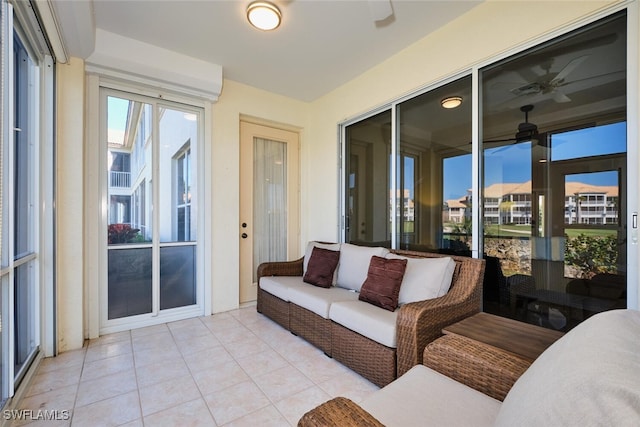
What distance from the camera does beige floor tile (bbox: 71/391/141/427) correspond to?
5.54ft

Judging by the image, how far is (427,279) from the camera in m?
2.25

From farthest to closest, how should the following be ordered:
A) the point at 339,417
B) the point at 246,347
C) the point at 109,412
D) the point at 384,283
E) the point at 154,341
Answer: the point at 154,341
the point at 246,347
the point at 384,283
the point at 109,412
the point at 339,417

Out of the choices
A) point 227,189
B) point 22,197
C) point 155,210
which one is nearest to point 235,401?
point 22,197

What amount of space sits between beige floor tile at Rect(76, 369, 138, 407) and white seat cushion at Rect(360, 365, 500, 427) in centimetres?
181

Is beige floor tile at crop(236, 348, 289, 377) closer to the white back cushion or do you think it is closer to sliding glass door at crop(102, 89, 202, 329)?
sliding glass door at crop(102, 89, 202, 329)

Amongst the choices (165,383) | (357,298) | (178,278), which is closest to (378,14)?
(357,298)

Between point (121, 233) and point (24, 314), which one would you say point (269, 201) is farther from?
point (24, 314)

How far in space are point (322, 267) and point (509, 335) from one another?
1780 millimetres

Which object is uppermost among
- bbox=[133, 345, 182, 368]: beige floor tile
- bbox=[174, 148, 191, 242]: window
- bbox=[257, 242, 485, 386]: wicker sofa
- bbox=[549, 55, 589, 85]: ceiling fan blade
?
bbox=[549, 55, 589, 85]: ceiling fan blade

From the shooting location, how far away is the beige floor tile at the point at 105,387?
1.91m

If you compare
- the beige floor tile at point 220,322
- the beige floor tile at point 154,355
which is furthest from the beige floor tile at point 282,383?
the beige floor tile at point 220,322

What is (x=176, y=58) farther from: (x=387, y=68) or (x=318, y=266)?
(x=318, y=266)

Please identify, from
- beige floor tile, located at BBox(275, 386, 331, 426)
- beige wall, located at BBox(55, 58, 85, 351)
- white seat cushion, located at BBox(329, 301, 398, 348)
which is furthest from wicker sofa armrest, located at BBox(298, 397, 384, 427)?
→ beige wall, located at BBox(55, 58, 85, 351)

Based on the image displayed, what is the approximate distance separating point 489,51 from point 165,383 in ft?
11.5
